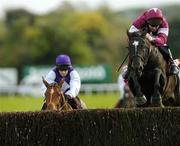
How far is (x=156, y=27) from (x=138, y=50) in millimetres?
1073

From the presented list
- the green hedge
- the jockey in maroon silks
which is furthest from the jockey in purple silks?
the green hedge

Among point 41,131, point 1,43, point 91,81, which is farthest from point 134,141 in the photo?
point 1,43

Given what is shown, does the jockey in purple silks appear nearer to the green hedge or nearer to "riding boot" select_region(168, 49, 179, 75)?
"riding boot" select_region(168, 49, 179, 75)

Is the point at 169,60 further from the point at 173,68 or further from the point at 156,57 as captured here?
the point at 156,57

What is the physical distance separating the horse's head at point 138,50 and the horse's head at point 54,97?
3.90ft

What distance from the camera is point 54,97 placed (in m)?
10.1

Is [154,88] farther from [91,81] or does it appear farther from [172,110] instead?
[91,81]

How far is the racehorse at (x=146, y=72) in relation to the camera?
1010cm

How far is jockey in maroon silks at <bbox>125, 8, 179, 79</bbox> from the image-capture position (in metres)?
10.9

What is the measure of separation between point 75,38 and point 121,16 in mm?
46084

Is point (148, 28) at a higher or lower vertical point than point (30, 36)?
lower

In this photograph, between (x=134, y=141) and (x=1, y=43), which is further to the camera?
(x=1, y=43)

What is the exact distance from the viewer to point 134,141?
8.62 metres

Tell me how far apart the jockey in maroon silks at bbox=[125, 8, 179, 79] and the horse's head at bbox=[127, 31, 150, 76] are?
461mm
